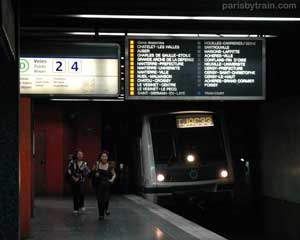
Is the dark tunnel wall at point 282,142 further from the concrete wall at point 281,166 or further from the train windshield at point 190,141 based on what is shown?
the train windshield at point 190,141

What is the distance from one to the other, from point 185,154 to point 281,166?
3.22 m

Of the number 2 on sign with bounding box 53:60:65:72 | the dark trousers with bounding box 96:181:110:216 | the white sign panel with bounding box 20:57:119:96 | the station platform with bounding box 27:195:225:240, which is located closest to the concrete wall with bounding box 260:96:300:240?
the station platform with bounding box 27:195:225:240

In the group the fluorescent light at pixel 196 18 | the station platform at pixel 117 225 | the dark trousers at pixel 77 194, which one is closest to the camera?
the fluorescent light at pixel 196 18

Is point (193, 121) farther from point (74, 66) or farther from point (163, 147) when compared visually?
point (74, 66)

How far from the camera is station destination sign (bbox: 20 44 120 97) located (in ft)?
34.8

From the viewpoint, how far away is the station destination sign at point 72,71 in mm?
10602

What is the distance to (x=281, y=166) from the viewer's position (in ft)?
65.1

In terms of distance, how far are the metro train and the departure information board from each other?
6.70 metres

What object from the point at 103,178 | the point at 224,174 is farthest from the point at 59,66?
the point at 224,174

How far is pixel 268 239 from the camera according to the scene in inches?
683

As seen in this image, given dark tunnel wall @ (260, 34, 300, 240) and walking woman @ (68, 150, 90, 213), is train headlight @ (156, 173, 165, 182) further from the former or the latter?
dark tunnel wall @ (260, 34, 300, 240)

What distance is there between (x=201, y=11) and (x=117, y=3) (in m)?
1.03

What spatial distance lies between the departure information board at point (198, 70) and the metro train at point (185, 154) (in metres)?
6.70

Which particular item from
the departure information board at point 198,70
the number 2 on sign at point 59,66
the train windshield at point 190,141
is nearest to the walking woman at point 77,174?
the train windshield at point 190,141
